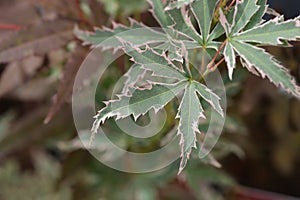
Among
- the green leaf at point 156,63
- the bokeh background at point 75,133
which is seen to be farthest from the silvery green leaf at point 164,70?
the bokeh background at point 75,133

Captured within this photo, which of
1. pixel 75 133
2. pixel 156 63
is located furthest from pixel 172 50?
pixel 75 133

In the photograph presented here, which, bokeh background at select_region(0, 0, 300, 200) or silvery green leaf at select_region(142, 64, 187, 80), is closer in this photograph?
silvery green leaf at select_region(142, 64, 187, 80)

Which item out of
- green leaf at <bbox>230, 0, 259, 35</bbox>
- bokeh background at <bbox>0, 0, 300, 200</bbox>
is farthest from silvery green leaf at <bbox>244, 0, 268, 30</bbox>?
bokeh background at <bbox>0, 0, 300, 200</bbox>

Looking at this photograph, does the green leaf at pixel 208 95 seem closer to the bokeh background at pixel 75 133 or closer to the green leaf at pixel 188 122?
the green leaf at pixel 188 122

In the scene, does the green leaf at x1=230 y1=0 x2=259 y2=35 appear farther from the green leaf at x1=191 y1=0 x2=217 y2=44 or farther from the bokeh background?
the bokeh background

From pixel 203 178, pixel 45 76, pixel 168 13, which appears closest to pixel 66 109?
pixel 45 76

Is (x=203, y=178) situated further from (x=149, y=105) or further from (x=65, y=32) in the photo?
(x=149, y=105)

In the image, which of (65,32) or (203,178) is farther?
(203,178)
